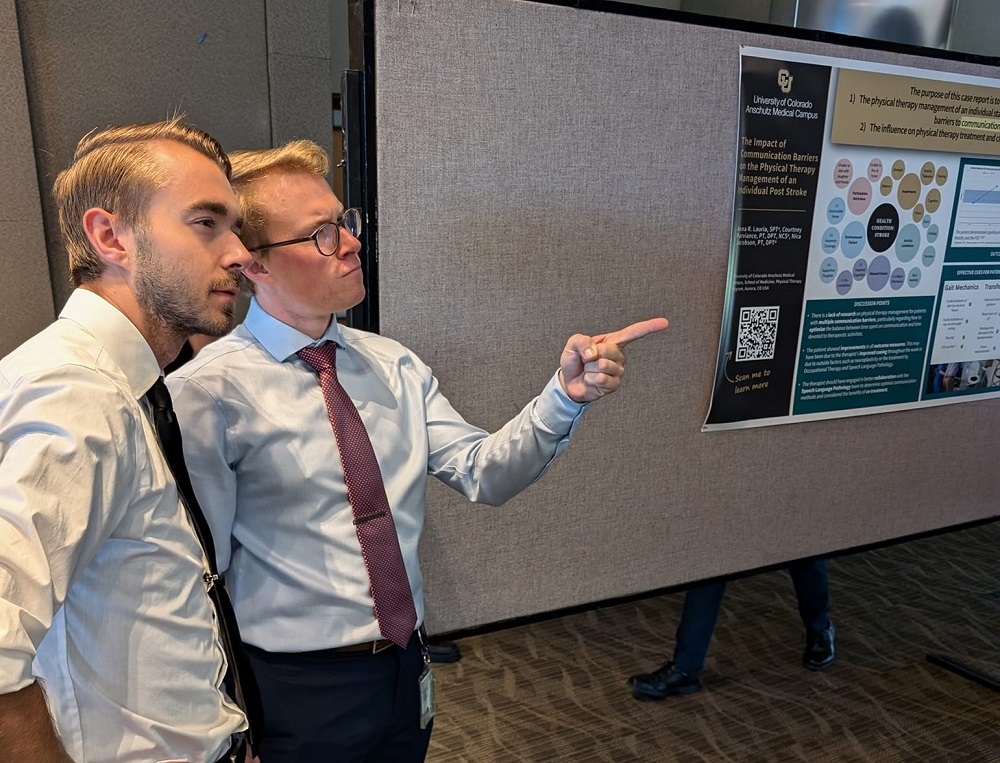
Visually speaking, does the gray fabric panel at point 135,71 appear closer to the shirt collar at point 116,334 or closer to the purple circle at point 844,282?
the shirt collar at point 116,334

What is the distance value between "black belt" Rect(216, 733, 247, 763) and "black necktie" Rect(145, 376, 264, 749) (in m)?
0.03

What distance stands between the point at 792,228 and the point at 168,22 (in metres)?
2.27

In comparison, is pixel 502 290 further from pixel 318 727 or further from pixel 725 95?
pixel 318 727

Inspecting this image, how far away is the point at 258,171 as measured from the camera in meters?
1.18

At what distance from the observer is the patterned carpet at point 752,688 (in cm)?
220

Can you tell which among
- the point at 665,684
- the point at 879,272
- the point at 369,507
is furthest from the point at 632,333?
the point at 665,684

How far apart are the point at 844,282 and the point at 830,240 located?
0.11m

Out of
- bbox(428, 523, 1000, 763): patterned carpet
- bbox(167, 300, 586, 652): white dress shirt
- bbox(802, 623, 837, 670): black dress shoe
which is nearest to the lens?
bbox(167, 300, 586, 652): white dress shirt

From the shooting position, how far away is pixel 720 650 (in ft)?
9.11

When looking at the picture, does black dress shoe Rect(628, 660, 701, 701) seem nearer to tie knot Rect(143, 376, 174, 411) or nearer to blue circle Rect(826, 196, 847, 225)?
blue circle Rect(826, 196, 847, 225)

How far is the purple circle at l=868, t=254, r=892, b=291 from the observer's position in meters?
1.72

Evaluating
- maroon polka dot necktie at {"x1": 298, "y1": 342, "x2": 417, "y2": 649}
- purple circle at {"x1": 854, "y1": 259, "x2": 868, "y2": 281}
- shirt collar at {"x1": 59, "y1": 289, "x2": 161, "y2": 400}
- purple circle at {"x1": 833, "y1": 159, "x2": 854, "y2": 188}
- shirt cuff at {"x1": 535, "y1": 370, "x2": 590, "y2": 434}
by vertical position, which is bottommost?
maroon polka dot necktie at {"x1": 298, "y1": 342, "x2": 417, "y2": 649}

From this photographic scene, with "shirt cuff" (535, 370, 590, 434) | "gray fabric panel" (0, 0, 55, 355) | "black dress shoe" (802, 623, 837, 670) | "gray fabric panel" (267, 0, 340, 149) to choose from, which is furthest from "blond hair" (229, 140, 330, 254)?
"black dress shoe" (802, 623, 837, 670)

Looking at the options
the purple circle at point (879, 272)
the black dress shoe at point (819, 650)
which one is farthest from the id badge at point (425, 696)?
the black dress shoe at point (819, 650)
